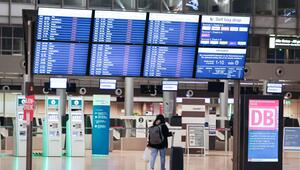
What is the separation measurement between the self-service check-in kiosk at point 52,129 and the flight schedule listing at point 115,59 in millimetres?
11988

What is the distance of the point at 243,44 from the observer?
45.8 ft

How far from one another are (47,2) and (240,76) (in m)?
29.1

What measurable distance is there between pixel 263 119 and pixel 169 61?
2.32 metres

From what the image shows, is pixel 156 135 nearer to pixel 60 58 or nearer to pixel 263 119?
pixel 263 119

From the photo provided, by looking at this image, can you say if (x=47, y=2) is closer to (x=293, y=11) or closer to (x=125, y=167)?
(x=293, y=11)

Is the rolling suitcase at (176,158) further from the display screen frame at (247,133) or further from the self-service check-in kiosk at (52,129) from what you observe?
the self-service check-in kiosk at (52,129)

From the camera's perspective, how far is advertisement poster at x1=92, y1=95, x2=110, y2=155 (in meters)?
26.6

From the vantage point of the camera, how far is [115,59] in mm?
13617

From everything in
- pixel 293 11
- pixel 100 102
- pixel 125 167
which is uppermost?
pixel 293 11

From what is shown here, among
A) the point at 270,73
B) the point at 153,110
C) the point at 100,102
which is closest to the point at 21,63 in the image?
the point at 100,102

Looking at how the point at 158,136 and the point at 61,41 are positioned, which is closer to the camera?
the point at 61,41

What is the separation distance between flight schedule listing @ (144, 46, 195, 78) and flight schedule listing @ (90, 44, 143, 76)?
251 millimetres

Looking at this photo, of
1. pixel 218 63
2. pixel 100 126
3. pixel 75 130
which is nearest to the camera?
pixel 218 63

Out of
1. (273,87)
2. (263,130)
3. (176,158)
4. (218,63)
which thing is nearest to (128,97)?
(273,87)
